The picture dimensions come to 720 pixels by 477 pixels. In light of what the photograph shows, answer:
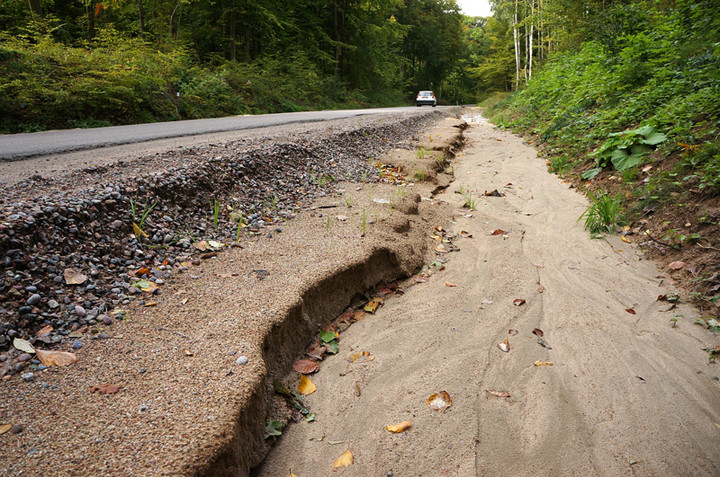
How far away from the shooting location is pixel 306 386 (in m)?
2.07

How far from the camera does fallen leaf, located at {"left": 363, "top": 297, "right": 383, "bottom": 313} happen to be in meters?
2.77

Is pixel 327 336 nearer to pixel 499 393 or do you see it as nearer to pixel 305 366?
pixel 305 366

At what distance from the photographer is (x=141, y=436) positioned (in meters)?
1.35

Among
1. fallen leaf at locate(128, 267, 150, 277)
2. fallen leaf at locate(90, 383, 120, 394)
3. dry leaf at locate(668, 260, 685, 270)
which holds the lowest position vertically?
dry leaf at locate(668, 260, 685, 270)

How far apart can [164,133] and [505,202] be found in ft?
15.8

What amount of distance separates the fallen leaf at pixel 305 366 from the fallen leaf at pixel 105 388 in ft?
2.83

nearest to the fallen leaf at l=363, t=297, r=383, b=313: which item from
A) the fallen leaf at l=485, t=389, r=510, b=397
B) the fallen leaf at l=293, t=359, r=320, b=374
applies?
the fallen leaf at l=293, t=359, r=320, b=374

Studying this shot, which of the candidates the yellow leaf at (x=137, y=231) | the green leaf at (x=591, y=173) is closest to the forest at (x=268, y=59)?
the green leaf at (x=591, y=173)

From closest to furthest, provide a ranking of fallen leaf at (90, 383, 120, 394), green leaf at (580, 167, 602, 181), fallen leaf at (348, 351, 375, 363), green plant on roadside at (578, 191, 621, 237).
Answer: fallen leaf at (90, 383, 120, 394)
fallen leaf at (348, 351, 375, 363)
green plant on roadside at (578, 191, 621, 237)
green leaf at (580, 167, 602, 181)

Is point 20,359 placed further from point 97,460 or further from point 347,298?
point 347,298

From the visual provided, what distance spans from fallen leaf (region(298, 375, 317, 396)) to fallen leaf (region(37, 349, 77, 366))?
3.39ft

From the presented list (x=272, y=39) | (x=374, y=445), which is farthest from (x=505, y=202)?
(x=272, y=39)

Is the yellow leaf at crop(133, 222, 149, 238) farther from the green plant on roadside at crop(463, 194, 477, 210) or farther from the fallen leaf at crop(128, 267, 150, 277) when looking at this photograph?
the green plant on roadside at crop(463, 194, 477, 210)

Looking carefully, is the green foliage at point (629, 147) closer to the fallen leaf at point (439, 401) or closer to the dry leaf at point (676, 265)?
the dry leaf at point (676, 265)
